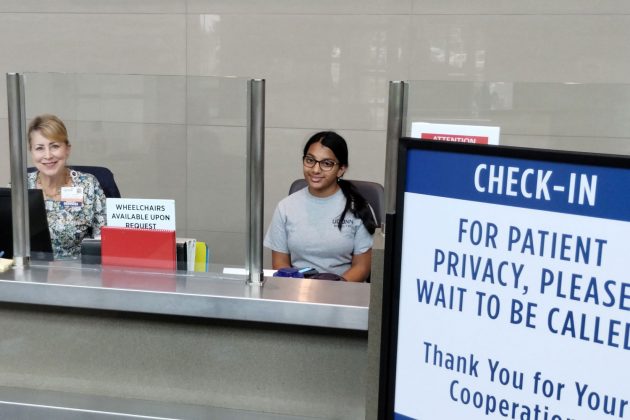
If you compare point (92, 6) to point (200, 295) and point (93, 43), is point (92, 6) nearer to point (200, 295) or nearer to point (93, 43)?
point (93, 43)

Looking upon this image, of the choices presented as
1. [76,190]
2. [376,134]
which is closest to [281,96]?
[376,134]

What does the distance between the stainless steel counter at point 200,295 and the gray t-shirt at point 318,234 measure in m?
1.14

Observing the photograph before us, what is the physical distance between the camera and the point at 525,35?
14.4 ft

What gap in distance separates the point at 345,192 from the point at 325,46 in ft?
5.20

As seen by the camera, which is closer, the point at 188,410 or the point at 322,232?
the point at 188,410

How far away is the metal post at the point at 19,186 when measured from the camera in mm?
2256

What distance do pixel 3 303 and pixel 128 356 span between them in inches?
15.1

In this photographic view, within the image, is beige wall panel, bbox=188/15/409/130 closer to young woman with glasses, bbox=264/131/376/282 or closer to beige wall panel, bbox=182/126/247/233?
young woman with glasses, bbox=264/131/376/282

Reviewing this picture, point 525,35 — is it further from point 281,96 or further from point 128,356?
point 128,356

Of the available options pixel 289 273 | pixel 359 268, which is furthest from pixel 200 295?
pixel 359 268

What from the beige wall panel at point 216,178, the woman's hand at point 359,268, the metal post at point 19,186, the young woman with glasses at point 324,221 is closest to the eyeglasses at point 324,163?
the young woman with glasses at point 324,221

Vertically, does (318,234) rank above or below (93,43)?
below

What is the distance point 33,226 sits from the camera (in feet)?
7.56

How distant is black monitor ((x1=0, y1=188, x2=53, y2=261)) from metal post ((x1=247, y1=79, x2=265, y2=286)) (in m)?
0.66
